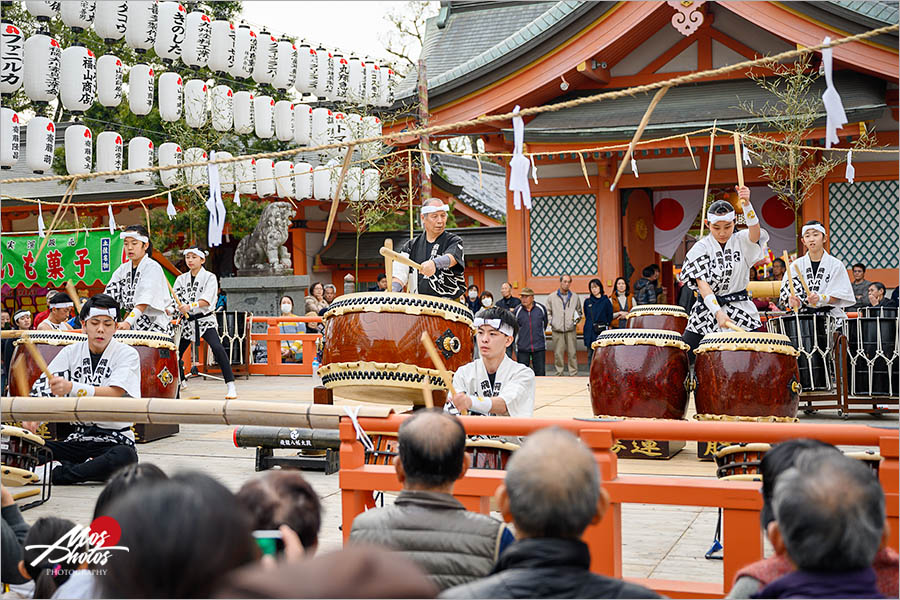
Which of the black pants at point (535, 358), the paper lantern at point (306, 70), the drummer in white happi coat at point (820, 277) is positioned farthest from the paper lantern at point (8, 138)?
the drummer in white happi coat at point (820, 277)

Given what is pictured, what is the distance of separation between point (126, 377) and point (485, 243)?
11044 millimetres

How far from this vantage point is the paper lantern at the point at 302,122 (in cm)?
1459

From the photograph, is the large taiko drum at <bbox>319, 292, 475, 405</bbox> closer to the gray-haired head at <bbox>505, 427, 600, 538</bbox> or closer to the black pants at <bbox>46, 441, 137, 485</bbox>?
the black pants at <bbox>46, 441, 137, 485</bbox>

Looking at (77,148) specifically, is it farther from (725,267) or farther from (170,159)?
(725,267)

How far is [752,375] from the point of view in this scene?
5520 millimetres

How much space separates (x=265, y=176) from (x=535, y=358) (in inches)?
241

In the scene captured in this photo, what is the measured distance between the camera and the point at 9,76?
10.6 metres

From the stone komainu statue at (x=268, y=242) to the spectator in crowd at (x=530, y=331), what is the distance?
4.70 m

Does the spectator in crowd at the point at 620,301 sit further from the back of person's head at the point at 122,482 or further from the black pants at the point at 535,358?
the back of person's head at the point at 122,482

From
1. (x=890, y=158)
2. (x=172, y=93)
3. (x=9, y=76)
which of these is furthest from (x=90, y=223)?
(x=890, y=158)

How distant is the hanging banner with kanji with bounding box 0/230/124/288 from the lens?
11.5 m

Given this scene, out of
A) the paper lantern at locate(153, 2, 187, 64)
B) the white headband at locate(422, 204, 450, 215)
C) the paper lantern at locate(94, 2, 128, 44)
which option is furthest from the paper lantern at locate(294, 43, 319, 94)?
the white headband at locate(422, 204, 450, 215)

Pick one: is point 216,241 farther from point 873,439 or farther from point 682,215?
point 682,215

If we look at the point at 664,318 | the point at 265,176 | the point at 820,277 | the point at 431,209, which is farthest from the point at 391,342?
the point at 265,176
